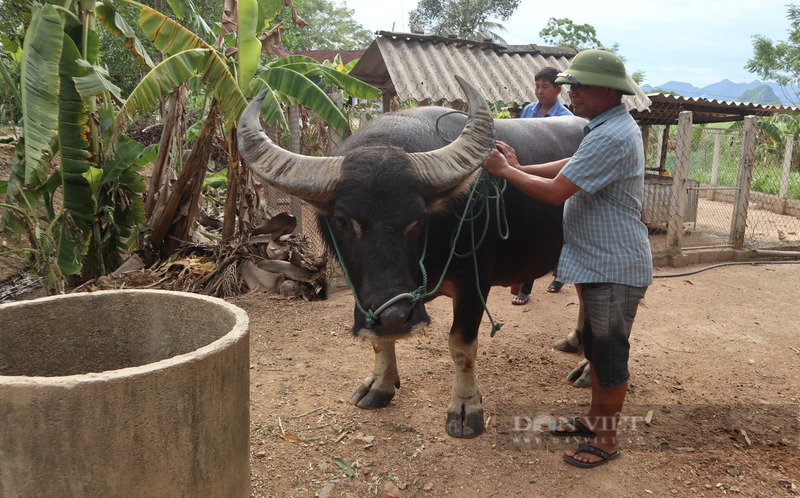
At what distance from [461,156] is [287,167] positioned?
2.75 ft

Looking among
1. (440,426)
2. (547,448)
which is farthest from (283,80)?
(547,448)

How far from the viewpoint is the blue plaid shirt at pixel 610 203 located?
235 cm

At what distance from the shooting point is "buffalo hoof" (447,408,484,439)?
297 centimetres

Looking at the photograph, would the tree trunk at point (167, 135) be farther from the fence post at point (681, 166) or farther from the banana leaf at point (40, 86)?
the fence post at point (681, 166)

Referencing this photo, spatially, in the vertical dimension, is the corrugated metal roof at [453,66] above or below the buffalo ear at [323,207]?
above

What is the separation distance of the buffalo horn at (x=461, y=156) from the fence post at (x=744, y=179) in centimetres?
572

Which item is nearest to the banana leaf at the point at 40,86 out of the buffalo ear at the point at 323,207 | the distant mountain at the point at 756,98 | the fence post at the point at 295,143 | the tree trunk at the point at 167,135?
the tree trunk at the point at 167,135

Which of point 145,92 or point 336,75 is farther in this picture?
point 336,75

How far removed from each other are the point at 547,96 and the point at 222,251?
369cm

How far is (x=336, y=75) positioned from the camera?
5680 millimetres

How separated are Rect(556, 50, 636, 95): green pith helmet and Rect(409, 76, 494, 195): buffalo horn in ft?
1.47

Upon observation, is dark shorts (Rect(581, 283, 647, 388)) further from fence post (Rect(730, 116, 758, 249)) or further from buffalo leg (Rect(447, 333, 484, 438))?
fence post (Rect(730, 116, 758, 249))

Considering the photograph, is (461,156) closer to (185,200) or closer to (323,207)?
(323,207)

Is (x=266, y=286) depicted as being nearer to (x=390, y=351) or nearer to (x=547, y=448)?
(x=390, y=351)
